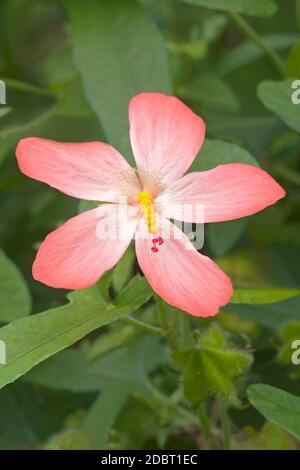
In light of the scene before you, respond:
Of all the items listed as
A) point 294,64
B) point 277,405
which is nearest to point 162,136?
point 277,405

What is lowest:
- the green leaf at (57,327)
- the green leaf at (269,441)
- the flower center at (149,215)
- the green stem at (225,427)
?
the green leaf at (269,441)

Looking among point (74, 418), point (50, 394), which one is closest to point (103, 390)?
point (74, 418)

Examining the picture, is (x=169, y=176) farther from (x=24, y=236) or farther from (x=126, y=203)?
(x=24, y=236)

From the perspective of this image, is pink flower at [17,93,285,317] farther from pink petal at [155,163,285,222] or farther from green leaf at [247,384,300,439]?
green leaf at [247,384,300,439]

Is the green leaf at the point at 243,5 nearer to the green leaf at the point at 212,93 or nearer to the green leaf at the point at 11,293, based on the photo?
the green leaf at the point at 212,93

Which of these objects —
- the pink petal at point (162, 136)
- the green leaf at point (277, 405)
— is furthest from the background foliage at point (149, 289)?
the pink petal at point (162, 136)

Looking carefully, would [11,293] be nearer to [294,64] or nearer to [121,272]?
[121,272]

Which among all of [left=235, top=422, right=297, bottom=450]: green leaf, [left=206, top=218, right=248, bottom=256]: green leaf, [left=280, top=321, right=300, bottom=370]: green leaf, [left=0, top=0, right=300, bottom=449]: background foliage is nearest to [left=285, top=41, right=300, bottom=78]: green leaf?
[left=0, top=0, right=300, bottom=449]: background foliage
